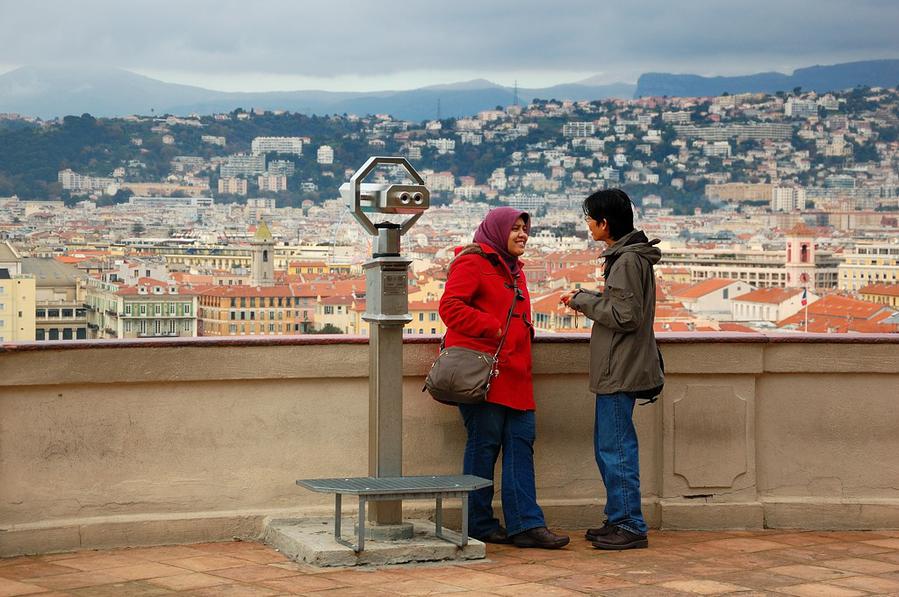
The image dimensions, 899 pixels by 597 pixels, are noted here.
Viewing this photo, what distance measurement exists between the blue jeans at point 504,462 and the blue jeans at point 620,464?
25cm

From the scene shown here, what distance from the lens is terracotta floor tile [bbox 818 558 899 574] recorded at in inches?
159

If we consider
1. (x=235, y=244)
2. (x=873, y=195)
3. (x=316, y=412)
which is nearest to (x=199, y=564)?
(x=316, y=412)

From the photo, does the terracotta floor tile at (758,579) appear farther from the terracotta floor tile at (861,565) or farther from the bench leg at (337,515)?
the bench leg at (337,515)

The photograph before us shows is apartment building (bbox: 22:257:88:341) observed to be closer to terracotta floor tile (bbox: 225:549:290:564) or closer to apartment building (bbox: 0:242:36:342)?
apartment building (bbox: 0:242:36:342)

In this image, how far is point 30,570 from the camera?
3.91 meters

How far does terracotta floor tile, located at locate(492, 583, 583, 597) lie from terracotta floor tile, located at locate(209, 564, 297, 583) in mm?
656

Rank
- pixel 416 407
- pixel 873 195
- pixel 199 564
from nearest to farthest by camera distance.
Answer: pixel 199 564 → pixel 416 407 → pixel 873 195

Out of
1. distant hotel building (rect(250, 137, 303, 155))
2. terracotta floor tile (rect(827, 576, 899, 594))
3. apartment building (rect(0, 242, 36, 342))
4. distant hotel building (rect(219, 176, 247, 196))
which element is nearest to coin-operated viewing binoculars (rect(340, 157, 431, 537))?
terracotta floor tile (rect(827, 576, 899, 594))

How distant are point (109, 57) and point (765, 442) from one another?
139 m

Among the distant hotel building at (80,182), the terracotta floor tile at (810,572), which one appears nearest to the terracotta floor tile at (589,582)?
the terracotta floor tile at (810,572)

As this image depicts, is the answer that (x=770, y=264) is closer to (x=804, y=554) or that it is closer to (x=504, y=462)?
(x=804, y=554)

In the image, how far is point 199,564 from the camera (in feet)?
13.1

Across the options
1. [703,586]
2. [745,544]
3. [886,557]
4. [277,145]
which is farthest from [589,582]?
[277,145]

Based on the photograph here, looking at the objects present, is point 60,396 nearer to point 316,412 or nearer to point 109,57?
point 316,412
